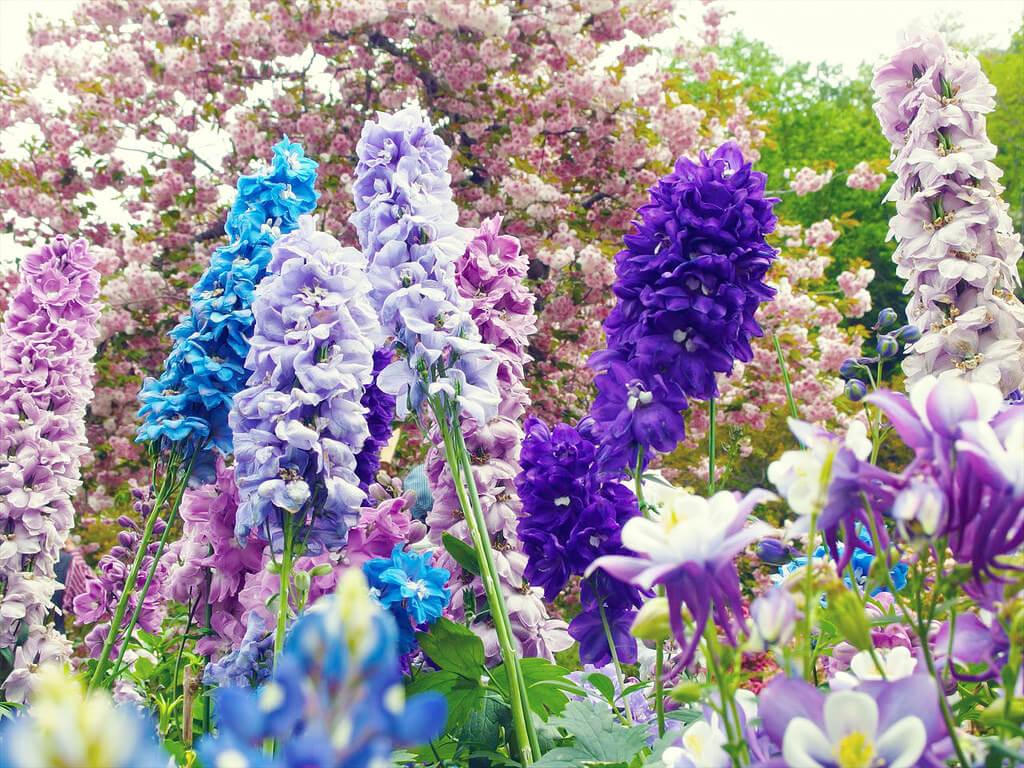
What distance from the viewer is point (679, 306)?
154 centimetres

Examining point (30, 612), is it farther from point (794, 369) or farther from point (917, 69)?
point (794, 369)

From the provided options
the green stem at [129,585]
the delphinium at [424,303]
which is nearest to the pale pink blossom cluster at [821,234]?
the delphinium at [424,303]

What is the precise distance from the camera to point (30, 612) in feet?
9.68

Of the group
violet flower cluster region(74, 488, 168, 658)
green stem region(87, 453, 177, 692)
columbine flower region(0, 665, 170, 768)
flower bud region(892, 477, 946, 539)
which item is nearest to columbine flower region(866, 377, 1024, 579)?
flower bud region(892, 477, 946, 539)

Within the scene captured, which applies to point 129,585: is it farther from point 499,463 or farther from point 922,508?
point 922,508

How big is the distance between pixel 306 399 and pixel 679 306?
0.65 meters

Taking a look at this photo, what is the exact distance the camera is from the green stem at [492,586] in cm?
142

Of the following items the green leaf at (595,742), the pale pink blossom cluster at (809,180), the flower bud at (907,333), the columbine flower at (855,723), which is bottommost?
the columbine flower at (855,723)

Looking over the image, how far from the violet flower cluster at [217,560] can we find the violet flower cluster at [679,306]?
0.87m

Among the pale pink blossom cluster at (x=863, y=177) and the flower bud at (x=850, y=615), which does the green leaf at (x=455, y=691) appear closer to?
the flower bud at (x=850, y=615)

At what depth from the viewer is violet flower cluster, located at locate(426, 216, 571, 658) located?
196cm

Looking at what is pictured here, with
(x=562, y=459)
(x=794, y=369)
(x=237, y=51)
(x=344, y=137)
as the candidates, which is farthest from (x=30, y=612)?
(x=794, y=369)

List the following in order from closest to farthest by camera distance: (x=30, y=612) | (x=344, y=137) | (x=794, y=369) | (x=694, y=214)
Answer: (x=694, y=214) → (x=30, y=612) → (x=344, y=137) → (x=794, y=369)

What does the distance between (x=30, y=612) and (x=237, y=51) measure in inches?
220
